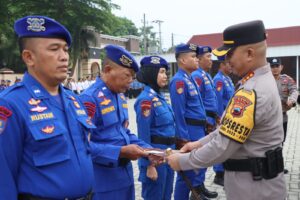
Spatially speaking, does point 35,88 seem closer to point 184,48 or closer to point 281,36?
point 184,48

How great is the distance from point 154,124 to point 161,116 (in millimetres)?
122

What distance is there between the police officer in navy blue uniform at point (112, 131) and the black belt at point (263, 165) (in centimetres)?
80

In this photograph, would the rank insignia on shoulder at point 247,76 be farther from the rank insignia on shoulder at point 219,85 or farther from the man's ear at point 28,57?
the rank insignia on shoulder at point 219,85

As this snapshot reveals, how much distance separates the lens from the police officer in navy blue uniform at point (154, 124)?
3877mm

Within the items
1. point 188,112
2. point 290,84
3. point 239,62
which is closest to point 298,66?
point 290,84

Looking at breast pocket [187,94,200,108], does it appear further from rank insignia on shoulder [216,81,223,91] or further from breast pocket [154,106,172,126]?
rank insignia on shoulder [216,81,223,91]

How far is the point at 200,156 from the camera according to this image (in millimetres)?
2570

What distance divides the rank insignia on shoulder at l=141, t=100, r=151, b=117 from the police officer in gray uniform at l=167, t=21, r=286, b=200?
1293mm

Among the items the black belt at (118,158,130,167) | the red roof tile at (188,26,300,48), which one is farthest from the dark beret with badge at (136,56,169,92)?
the red roof tile at (188,26,300,48)

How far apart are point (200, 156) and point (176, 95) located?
242 centimetres

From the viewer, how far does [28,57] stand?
7.13 ft

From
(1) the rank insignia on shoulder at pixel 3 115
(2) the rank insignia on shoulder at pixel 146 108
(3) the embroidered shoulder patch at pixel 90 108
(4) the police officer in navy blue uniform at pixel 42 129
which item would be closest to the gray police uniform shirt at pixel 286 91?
(2) the rank insignia on shoulder at pixel 146 108

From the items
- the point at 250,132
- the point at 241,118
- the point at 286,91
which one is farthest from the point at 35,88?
the point at 286,91

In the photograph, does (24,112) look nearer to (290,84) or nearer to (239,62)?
(239,62)
